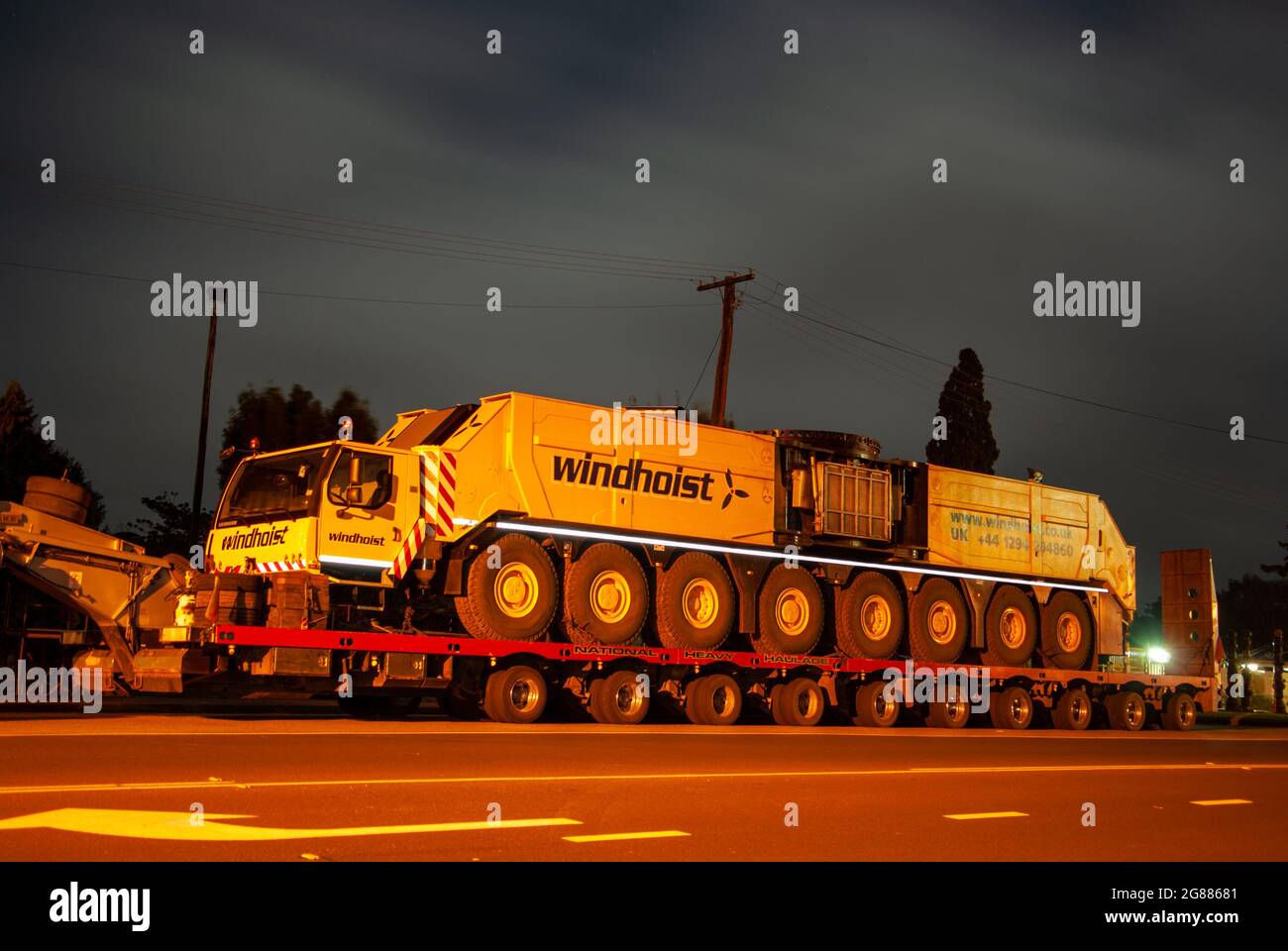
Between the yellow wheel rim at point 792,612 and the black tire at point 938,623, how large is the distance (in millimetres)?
2732

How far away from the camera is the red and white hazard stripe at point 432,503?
18.1m

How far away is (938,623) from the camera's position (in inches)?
995

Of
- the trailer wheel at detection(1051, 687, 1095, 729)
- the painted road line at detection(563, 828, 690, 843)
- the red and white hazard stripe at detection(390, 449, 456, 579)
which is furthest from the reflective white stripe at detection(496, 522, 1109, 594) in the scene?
the painted road line at detection(563, 828, 690, 843)

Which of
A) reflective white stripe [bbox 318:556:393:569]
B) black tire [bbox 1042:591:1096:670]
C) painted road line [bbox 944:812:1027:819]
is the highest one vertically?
reflective white stripe [bbox 318:556:393:569]

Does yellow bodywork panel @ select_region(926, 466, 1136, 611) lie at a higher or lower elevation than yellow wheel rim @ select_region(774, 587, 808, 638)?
higher

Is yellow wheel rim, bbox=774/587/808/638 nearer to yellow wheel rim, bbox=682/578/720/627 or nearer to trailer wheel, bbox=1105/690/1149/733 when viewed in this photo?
yellow wheel rim, bbox=682/578/720/627

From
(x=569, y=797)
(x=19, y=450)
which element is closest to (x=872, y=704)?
(x=569, y=797)

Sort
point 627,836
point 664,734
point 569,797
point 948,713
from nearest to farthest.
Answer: point 627,836, point 569,797, point 664,734, point 948,713

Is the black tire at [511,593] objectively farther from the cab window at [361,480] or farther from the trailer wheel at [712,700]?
the trailer wheel at [712,700]

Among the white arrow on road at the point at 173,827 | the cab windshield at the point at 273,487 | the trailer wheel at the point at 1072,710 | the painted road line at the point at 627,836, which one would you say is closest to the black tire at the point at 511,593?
the cab windshield at the point at 273,487

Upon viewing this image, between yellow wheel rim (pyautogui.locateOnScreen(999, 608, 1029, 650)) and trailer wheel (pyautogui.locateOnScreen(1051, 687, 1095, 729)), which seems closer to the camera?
yellow wheel rim (pyautogui.locateOnScreen(999, 608, 1029, 650))

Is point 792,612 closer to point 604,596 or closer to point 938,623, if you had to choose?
point 938,623

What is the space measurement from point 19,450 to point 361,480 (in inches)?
1140

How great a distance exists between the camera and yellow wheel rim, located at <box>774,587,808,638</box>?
74.1 feet
